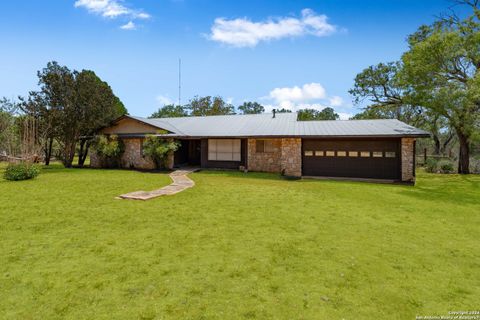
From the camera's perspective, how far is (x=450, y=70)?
16.2 m

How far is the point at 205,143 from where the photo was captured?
1762 cm

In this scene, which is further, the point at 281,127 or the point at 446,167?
the point at 446,167

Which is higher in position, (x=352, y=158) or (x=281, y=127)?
(x=281, y=127)

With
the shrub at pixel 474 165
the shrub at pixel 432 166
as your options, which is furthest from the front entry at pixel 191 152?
the shrub at pixel 474 165

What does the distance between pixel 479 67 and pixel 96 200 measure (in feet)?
75.0

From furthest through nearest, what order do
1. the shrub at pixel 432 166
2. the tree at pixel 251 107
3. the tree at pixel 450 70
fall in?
the tree at pixel 251 107, the shrub at pixel 432 166, the tree at pixel 450 70

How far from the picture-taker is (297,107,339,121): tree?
43.0 m

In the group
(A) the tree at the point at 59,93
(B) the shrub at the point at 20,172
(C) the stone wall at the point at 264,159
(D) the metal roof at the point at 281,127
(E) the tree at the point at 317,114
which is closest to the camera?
(B) the shrub at the point at 20,172

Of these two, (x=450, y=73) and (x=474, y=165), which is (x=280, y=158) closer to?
(x=450, y=73)

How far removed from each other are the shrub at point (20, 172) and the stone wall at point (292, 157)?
13.3 m

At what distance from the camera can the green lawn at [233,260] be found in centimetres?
292

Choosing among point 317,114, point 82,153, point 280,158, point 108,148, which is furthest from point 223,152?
point 317,114

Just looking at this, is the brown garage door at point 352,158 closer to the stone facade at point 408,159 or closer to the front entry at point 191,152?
the stone facade at point 408,159

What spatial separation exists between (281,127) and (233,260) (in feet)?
43.9
